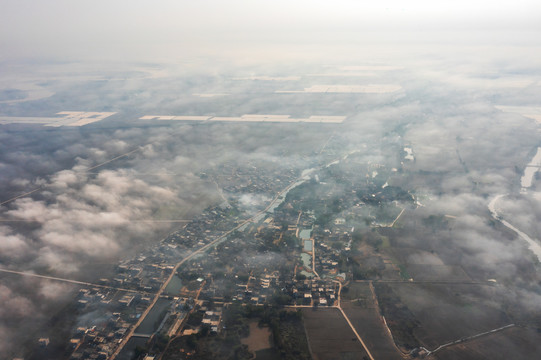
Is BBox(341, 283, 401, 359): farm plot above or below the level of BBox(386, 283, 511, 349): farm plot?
below

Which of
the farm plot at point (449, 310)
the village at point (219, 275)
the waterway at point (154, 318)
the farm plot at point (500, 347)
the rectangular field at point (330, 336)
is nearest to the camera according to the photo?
the farm plot at point (500, 347)

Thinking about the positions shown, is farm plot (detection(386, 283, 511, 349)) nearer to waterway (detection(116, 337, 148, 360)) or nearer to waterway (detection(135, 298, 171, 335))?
waterway (detection(135, 298, 171, 335))

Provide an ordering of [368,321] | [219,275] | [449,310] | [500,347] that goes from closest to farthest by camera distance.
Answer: [500,347] < [368,321] < [449,310] < [219,275]

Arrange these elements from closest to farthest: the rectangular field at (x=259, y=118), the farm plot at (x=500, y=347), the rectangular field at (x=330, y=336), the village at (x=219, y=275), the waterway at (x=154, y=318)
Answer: the farm plot at (x=500, y=347), the rectangular field at (x=330, y=336), the village at (x=219, y=275), the waterway at (x=154, y=318), the rectangular field at (x=259, y=118)

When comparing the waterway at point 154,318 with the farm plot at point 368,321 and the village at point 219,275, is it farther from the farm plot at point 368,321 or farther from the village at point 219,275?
the farm plot at point 368,321

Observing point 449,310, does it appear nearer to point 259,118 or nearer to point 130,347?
point 130,347

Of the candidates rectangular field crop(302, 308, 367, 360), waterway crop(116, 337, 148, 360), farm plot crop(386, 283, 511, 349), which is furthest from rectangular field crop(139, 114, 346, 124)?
waterway crop(116, 337, 148, 360)

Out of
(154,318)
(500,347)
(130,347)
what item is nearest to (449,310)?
(500,347)

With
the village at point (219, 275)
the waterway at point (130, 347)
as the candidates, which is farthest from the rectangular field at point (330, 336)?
the waterway at point (130, 347)

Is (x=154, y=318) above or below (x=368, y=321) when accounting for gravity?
below
